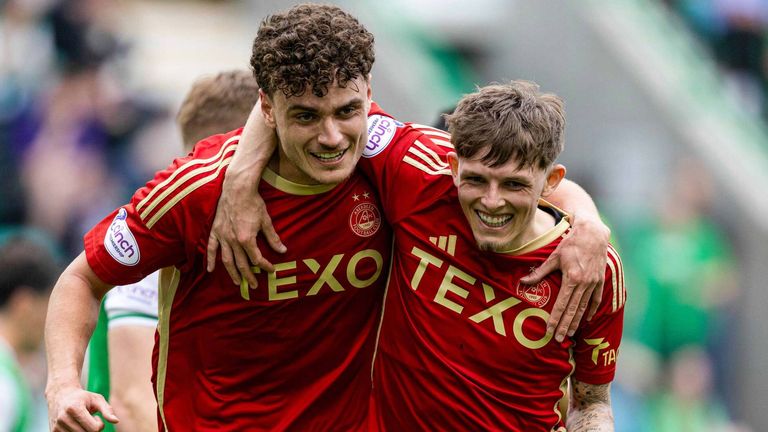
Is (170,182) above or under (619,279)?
under

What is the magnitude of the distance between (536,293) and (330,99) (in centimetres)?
95

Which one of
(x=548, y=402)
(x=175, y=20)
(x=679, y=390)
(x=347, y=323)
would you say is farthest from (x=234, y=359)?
(x=175, y=20)

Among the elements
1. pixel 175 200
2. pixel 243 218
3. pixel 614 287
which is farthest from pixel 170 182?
pixel 614 287

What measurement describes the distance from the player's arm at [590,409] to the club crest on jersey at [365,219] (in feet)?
2.97

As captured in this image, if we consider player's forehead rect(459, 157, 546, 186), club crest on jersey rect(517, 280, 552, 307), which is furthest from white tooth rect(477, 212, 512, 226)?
club crest on jersey rect(517, 280, 552, 307)

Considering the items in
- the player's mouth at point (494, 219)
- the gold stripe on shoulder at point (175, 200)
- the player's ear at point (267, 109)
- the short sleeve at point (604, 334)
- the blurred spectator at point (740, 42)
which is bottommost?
the gold stripe on shoulder at point (175, 200)

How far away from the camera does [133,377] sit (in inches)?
191

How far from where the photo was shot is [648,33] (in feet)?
Result: 38.5

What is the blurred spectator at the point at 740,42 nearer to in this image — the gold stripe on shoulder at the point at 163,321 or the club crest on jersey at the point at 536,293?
the club crest on jersey at the point at 536,293

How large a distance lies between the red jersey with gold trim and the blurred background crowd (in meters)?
5.65

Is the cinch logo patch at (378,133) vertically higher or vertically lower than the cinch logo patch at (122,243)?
higher

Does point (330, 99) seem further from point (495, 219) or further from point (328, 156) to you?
point (495, 219)

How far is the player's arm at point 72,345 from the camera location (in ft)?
12.5

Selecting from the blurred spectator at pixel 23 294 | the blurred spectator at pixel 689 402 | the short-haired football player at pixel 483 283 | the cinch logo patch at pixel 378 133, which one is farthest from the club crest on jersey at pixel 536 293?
the blurred spectator at pixel 689 402
